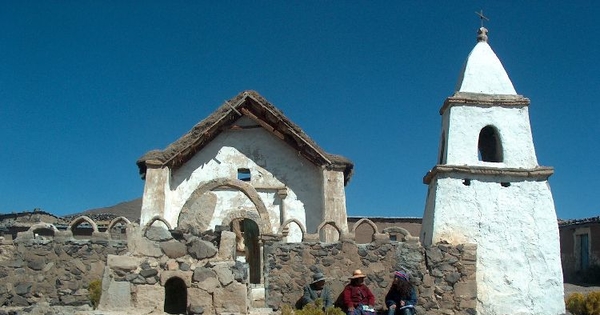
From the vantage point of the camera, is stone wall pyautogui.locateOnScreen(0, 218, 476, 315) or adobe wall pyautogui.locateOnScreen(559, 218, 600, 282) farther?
adobe wall pyautogui.locateOnScreen(559, 218, 600, 282)

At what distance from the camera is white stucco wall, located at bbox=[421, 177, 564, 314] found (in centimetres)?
1254

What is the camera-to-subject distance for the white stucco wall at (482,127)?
13354 mm

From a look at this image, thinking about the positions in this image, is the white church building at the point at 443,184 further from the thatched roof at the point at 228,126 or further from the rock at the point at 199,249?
the rock at the point at 199,249

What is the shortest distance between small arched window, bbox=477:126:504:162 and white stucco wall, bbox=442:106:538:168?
146 mm

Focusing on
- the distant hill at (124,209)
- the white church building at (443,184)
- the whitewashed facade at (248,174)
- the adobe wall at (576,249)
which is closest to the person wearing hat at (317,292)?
the white church building at (443,184)

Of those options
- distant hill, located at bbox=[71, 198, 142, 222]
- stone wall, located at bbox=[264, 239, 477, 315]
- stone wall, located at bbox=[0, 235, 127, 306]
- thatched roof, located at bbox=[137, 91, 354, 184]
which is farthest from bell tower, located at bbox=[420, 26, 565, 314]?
distant hill, located at bbox=[71, 198, 142, 222]

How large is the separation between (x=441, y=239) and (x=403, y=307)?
2.14m

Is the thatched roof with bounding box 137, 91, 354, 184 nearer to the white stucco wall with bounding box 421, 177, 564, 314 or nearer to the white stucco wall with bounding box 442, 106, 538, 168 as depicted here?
the white stucco wall with bounding box 442, 106, 538, 168

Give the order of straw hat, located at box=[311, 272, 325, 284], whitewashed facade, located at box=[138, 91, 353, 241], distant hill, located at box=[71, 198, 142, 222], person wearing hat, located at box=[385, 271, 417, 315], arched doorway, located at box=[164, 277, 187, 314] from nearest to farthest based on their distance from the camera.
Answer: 1. arched doorway, located at box=[164, 277, 187, 314]
2. person wearing hat, located at box=[385, 271, 417, 315]
3. straw hat, located at box=[311, 272, 325, 284]
4. whitewashed facade, located at box=[138, 91, 353, 241]
5. distant hill, located at box=[71, 198, 142, 222]

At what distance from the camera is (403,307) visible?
11.0m

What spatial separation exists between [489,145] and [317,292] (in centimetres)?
543

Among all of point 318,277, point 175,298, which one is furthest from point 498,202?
point 175,298

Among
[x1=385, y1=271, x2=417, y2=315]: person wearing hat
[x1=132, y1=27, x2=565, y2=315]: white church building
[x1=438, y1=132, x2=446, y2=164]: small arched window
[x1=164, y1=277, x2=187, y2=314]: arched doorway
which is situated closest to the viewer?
[x1=164, y1=277, x2=187, y2=314]: arched doorway

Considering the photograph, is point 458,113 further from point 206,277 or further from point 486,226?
point 206,277
